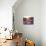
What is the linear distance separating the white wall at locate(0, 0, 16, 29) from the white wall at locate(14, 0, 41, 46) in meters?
1.09

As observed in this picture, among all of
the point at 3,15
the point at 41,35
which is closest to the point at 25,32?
the point at 41,35

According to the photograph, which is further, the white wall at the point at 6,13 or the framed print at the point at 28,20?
the framed print at the point at 28,20

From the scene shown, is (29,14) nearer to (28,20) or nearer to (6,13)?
(28,20)

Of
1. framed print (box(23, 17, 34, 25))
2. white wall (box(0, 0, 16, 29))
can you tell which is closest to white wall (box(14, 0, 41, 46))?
framed print (box(23, 17, 34, 25))

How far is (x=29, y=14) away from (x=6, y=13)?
1.44 metres

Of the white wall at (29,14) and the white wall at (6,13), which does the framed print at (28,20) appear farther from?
the white wall at (6,13)

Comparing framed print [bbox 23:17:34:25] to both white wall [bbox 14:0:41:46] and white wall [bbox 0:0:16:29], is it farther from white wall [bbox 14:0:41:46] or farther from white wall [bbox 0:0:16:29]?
white wall [bbox 0:0:16:29]

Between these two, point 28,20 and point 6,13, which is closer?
point 6,13

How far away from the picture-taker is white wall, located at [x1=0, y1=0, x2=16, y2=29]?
158 inches

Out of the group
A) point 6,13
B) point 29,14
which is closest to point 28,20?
point 29,14

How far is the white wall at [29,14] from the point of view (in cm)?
518

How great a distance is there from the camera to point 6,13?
4070mm

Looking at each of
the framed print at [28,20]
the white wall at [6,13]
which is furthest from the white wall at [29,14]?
the white wall at [6,13]

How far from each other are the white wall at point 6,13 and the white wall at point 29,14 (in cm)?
109
